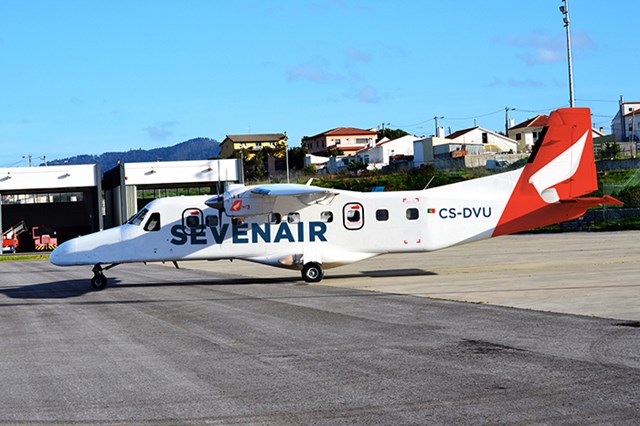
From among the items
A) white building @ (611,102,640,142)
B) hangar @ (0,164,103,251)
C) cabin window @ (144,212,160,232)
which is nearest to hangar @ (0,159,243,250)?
hangar @ (0,164,103,251)

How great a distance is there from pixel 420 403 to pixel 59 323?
35.0 ft

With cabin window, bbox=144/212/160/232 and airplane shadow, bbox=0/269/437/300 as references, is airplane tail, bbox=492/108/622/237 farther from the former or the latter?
cabin window, bbox=144/212/160/232

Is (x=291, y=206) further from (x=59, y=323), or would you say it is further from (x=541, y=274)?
(x=59, y=323)

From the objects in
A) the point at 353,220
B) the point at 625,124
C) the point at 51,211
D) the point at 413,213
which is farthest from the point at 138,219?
the point at 625,124

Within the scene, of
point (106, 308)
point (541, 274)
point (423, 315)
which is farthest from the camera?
point (541, 274)

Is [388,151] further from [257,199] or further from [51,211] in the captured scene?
[257,199]

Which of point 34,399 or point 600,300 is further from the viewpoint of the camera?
point 600,300

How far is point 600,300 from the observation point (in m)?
16.7

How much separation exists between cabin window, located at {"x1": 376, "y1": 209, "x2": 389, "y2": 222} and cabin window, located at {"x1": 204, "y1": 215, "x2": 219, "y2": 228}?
5.03m

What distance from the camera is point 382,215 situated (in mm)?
Answer: 24562

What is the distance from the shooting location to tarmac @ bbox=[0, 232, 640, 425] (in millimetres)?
7988

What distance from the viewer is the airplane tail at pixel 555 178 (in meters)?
24.7

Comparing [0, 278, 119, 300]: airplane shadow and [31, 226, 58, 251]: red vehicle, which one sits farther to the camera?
[31, 226, 58, 251]: red vehicle

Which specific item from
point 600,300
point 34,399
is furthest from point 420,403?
point 600,300
